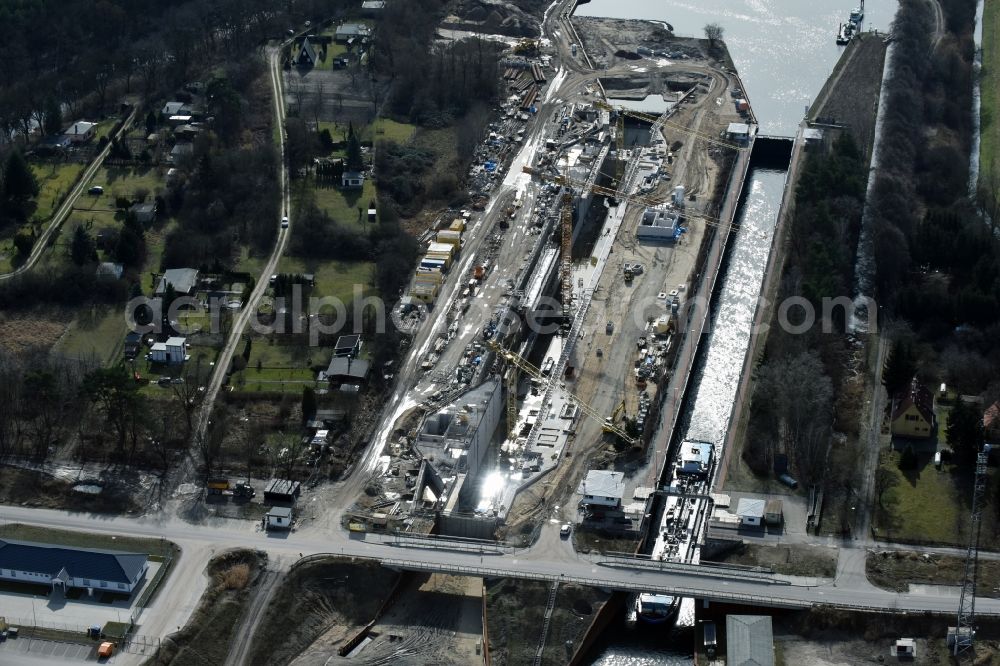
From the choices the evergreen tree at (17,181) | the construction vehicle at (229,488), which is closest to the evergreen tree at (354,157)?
the evergreen tree at (17,181)

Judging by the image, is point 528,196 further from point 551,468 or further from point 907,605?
point 907,605

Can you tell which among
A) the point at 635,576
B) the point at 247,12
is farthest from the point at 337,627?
the point at 247,12

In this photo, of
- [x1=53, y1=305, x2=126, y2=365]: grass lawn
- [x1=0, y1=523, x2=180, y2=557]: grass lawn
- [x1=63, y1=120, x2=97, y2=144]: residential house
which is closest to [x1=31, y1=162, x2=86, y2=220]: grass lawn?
[x1=63, y1=120, x2=97, y2=144]: residential house

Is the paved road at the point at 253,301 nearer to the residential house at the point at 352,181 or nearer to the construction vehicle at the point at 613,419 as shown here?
the residential house at the point at 352,181

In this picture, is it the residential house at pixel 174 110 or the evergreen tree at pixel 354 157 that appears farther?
the residential house at pixel 174 110

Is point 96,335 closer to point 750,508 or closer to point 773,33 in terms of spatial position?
point 750,508

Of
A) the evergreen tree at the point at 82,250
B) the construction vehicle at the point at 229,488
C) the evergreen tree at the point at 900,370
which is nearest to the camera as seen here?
the construction vehicle at the point at 229,488
